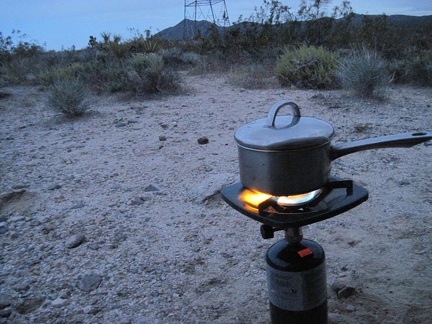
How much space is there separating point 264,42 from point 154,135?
5636mm

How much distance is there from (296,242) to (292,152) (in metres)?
0.42

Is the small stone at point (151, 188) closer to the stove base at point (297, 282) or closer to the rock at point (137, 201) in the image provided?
the rock at point (137, 201)

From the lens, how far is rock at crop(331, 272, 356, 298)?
183 centimetres

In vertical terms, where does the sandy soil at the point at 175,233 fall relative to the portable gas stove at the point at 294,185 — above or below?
below

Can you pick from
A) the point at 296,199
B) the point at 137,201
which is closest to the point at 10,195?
the point at 137,201

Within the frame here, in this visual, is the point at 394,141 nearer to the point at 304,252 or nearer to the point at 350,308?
the point at 304,252

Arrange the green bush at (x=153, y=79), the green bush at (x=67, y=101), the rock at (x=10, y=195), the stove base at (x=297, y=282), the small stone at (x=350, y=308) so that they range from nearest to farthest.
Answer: the stove base at (x=297, y=282) < the small stone at (x=350, y=308) < the rock at (x=10, y=195) < the green bush at (x=67, y=101) < the green bush at (x=153, y=79)

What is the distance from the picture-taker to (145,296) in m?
1.97

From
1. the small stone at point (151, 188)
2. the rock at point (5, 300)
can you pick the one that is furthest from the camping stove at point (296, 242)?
the small stone at point (151, 188)

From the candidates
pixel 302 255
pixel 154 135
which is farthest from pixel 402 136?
pixel 154 135

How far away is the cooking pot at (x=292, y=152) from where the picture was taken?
110cm

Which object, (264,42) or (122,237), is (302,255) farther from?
(264,42)

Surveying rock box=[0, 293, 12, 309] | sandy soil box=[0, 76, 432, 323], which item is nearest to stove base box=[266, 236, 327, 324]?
sandy soil box=[0, 76, 432, 323]

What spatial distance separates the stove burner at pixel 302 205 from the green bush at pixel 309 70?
530 cm
